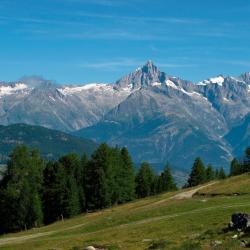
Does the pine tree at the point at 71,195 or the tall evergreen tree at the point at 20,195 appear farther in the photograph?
the pine tree at the point at 71,195

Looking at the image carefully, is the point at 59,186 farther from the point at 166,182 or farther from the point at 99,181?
the point at 166,182

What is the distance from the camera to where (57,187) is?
384 ft

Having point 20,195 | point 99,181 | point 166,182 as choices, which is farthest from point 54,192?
point 166,182

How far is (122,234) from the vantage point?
58188 mm

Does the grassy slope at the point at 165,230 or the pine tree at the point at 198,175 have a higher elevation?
the pine tree at the point at 198,175

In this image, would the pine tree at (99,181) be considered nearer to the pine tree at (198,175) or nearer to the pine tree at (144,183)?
the pine tree at (144,183)

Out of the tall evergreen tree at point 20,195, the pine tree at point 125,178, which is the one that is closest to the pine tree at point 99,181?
the pine tree at point 125,178

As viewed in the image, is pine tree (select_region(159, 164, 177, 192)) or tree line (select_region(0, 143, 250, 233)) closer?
tree line (select_region(0, 143, 250, 233))

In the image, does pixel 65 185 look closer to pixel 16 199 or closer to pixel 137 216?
pixel 16 199

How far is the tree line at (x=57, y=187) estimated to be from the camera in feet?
365

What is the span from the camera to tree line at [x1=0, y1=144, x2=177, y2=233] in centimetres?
11131

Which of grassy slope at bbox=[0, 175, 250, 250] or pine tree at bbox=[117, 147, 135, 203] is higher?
pine tree at bbox=[117, 147, 135, 203]

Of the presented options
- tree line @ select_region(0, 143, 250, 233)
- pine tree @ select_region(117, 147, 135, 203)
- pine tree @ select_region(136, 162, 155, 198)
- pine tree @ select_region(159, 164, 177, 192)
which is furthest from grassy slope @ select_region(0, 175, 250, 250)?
pine tree @ select_region(159, 164, 177, 192)

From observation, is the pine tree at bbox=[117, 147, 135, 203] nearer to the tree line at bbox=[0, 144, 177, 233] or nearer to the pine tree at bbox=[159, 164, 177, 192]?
the tree line at bbox=[0, 144, 177, 233]
